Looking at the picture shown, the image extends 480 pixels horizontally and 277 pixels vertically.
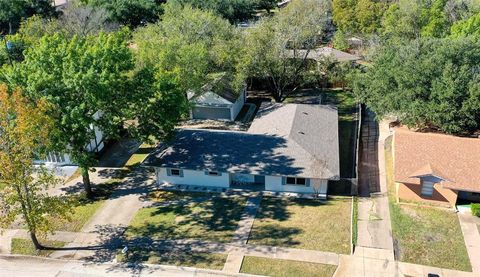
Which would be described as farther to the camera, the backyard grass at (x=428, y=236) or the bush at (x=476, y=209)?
the bush at (x=476, y=209)

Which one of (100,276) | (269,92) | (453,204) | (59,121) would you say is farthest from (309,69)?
(100,276)

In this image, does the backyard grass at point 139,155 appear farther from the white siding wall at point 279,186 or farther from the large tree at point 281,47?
the large tree at point 281,47

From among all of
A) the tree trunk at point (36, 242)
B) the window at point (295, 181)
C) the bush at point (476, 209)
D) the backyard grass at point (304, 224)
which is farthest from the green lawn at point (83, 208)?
the bush at point (476, 209)

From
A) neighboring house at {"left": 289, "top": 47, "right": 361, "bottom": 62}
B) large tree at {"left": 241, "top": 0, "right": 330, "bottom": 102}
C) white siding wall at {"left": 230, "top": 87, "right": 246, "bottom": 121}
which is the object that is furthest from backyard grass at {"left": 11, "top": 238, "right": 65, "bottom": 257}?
neighboring house at {"left": 289, "top": 47, "right": 361, "bottom": 62}

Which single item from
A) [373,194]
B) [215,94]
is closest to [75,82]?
[215,94]

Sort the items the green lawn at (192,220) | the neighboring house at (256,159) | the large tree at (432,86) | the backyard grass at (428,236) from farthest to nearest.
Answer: the large tree at (432,86)
the neighboring house at (256,159)
the green lawn at (192,220)
the backyard grass at (428,236)

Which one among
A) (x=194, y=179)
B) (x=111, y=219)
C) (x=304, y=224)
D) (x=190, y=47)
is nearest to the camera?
(x=304, y=224)

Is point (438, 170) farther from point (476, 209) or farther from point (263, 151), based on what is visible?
point (263, 151)
